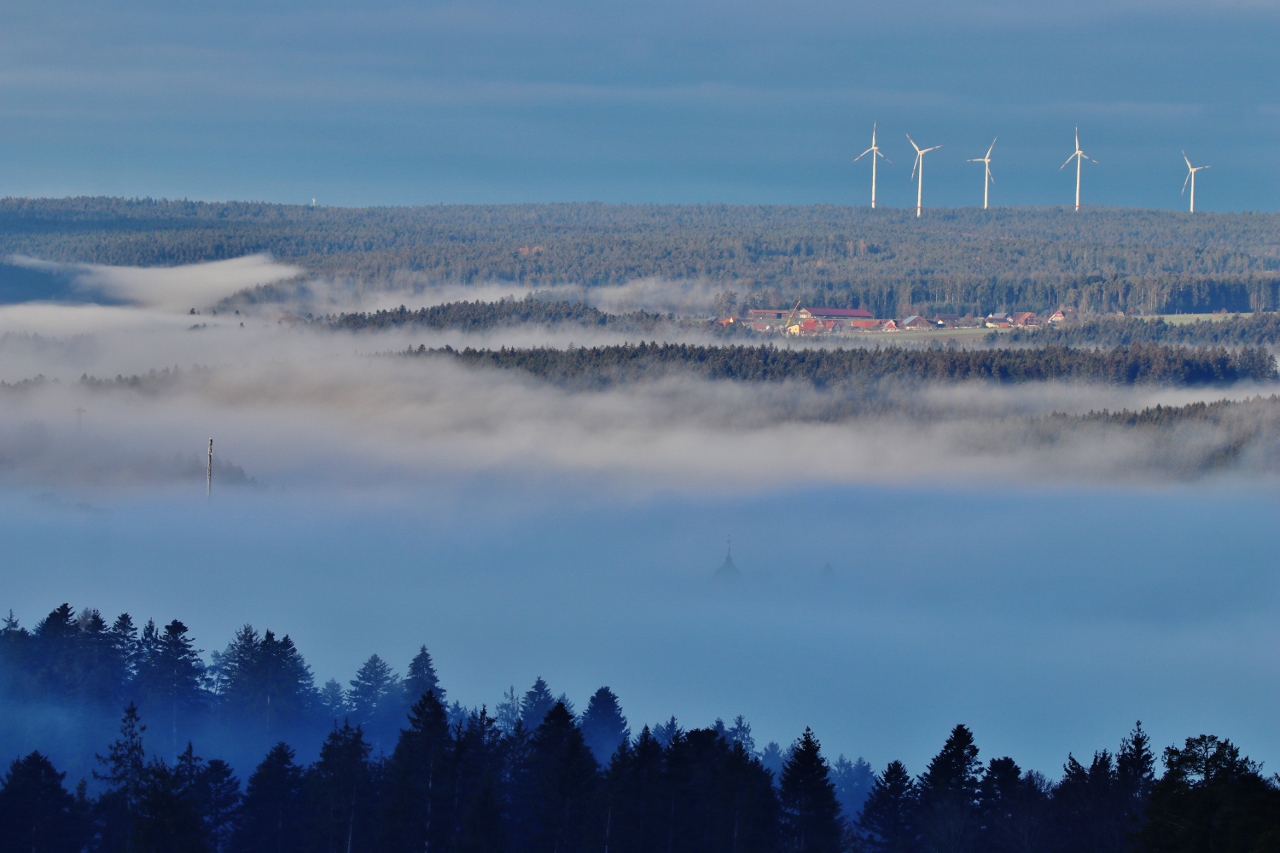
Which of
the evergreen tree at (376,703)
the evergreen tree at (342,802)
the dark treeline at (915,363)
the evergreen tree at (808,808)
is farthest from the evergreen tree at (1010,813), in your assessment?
the dark treeline at (915,363)

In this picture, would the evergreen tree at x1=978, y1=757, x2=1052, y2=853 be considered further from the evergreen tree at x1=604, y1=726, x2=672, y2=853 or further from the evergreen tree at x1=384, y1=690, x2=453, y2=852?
the evergreen tree at x1=384, y1=690, x2=453, y2=852

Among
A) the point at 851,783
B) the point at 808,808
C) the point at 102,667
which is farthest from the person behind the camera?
the point at 851,783

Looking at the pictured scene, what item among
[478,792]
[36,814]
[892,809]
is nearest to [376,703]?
[36,814]

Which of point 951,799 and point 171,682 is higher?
point 951,799

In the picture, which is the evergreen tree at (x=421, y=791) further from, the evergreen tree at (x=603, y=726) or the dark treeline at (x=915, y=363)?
the dark treeline at (x=915, y=363)

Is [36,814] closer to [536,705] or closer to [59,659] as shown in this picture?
[59,659]

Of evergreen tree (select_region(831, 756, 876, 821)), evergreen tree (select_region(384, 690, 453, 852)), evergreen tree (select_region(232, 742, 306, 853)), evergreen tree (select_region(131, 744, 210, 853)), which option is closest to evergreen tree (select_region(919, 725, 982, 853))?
evergreen tree (select_region(384, 690, 453, 852))

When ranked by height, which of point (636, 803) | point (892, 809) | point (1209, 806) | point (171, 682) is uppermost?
point (1209, 806)
